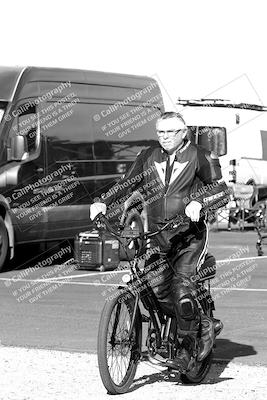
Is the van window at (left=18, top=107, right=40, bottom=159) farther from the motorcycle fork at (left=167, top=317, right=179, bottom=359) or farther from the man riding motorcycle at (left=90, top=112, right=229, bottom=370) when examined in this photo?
the motorcycle fork at (left=167, top=317, right=179, bottom=359)

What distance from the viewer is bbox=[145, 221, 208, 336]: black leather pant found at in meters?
8.37

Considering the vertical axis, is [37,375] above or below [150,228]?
below

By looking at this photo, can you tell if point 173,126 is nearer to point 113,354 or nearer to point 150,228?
point 150,228

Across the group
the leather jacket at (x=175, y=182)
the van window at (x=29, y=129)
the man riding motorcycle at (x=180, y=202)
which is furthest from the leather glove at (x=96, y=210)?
the van window at (x=29, y=129)

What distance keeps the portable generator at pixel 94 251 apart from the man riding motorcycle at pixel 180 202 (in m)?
9.55

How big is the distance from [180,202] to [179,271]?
1.57 feet

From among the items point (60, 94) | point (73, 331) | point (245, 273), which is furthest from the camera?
point (60, 94)

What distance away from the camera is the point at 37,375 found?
906 centimetres

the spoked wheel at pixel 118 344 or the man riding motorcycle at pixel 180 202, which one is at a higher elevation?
the man riding motorcycle at pixel 180 202

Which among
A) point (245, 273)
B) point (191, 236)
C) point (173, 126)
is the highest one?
point (173, 126)

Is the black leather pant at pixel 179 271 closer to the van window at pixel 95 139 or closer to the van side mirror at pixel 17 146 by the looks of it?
the van side mirror at pixel 17 146

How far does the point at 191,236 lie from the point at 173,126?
761 millimetres

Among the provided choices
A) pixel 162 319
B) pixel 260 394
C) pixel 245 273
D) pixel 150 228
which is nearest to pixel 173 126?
pixel 150 228

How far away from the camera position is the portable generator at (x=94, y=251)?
1833 cm
